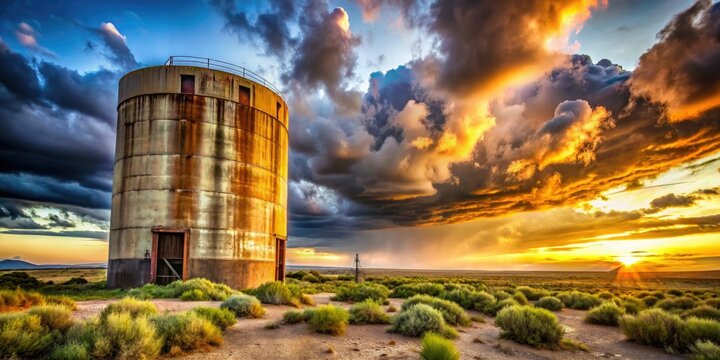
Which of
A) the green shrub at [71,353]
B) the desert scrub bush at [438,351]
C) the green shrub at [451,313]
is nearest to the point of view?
the green shrub at [71,353]

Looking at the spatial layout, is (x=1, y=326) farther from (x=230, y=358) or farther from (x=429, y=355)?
(x=429, y=355)

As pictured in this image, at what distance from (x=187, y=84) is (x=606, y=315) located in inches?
838

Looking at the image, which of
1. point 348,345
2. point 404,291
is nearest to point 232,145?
point 404,291

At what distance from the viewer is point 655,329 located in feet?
34.1

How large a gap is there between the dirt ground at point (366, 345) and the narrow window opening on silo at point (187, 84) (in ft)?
39.8

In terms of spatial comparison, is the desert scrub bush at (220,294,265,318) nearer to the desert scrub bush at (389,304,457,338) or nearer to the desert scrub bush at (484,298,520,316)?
the desert scrub bush at (389,304,457,338)

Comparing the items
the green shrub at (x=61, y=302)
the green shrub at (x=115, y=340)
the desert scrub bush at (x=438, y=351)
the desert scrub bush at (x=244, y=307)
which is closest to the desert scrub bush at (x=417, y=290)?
the desert scrub bush at (x=244, y=307)

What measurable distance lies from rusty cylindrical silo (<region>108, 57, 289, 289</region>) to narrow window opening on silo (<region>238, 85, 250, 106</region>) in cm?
7

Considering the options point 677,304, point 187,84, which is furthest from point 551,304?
point 187,84

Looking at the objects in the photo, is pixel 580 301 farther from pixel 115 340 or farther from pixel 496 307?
pixel 115 340

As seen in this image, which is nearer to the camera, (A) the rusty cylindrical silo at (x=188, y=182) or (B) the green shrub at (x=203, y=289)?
(B) the green shrub at (x=203, y=289)

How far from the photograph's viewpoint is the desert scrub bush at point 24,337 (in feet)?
19.5

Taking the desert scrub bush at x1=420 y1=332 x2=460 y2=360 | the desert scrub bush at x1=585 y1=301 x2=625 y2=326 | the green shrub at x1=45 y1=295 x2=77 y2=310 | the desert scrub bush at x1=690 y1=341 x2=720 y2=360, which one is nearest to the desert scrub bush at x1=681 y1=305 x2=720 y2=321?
the desert scrub bush at x1=585 y1=301 x2=625 y2=326

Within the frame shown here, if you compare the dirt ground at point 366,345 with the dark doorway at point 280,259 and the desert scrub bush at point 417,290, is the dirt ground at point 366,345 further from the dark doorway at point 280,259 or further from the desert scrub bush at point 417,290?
the dark doorway at point 280,259
